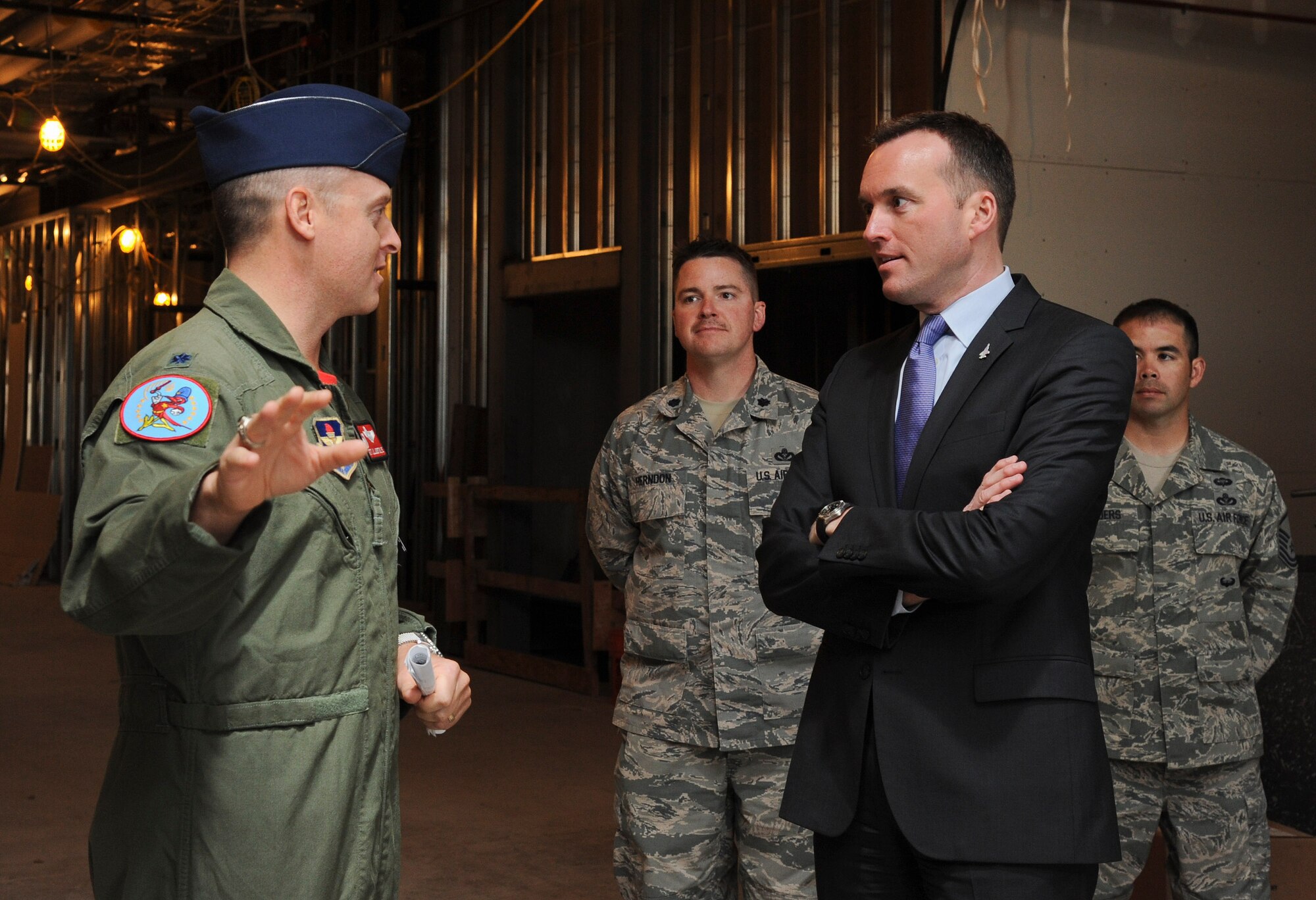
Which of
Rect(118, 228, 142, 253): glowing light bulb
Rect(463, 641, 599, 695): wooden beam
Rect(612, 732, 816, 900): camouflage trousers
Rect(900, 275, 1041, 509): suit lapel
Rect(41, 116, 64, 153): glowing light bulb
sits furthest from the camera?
Rect(118, 228, 142, 253): glowing light bulb

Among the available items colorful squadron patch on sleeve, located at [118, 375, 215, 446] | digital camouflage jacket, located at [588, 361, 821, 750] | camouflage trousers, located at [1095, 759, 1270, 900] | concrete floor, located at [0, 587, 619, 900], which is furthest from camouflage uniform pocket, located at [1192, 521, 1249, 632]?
colorful squadron patch on sleeve, located at [118, 375, 215, 446]

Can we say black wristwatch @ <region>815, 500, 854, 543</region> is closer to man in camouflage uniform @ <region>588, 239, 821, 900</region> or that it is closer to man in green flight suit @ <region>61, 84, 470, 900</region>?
man in green flight suit @ <region>61, 84, 470, 900</region>

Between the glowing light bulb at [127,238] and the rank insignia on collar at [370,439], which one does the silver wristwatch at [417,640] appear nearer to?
the rank insignia on collar at [370,439]

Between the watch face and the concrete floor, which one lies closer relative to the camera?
the watch face

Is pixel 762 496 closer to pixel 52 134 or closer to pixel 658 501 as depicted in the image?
pixel 658 501

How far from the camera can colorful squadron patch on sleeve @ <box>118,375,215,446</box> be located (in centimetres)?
147

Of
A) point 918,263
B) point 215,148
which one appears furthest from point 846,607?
point 215,148

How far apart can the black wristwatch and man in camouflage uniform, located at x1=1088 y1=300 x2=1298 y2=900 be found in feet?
4.79

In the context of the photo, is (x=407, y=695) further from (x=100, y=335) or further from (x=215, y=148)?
(x=100, y=335)

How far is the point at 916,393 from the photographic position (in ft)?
6.68

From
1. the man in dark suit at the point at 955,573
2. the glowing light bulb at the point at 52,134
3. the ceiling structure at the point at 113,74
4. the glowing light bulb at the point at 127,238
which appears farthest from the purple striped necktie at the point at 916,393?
the glowing light bulb at the point at 127,238

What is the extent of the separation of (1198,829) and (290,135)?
8.46ft

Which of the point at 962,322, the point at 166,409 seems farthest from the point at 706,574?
the point at 166,409

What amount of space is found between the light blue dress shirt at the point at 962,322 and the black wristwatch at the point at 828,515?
18 centimetres
